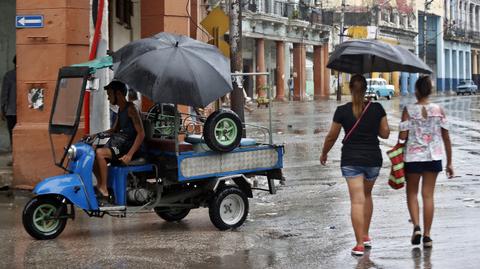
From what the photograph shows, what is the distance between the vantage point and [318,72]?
194ft

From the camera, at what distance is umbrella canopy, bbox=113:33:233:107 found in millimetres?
7824

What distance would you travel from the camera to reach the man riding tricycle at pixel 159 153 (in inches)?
311

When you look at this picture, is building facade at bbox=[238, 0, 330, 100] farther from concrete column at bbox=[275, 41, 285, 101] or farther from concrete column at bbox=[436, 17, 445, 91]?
concrete column at bbox=[436, 17, 445, 91]

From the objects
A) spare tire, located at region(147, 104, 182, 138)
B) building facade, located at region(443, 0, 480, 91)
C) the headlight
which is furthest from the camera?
building facade, located at region(443, 0, 480, 91)

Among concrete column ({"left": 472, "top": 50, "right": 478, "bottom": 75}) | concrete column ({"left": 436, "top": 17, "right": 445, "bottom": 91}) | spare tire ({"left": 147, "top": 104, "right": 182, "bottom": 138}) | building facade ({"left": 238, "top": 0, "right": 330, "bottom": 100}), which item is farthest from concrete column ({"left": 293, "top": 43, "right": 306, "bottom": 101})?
spare tire ({"left": 147, "top": 104, "right": 182, "bottom": 138})

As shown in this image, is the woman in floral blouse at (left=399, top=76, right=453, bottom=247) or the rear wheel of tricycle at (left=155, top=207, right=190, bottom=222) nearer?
the woman in floral blouse at (left=399, top=76, right=453, bottom=247)

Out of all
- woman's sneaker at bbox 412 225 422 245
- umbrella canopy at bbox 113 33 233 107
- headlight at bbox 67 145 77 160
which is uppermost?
umbrella canopy at bbox 113 33 233 107

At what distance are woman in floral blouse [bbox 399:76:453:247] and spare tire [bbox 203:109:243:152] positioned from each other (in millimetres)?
1993

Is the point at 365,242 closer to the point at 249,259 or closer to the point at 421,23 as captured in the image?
the point at 249,259

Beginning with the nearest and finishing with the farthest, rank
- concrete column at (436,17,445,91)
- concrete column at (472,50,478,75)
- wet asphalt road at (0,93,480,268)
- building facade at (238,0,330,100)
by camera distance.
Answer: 1. wet asphalt road at (0,93,480,268)
2. building facade at (238,0,330,100)
3. concrete column at (436,17,445,91)
4. concrete column at (472,50,478,75)

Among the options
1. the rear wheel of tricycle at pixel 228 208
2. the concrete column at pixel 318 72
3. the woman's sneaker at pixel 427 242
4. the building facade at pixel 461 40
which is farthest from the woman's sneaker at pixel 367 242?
the building facade at pixel 461 40

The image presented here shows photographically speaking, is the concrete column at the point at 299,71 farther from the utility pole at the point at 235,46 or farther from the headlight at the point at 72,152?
the headlight at the point at 72,152

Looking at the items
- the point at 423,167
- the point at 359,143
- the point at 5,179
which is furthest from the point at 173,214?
the point at 5,179

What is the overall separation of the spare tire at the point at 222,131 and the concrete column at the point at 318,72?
164 ft
